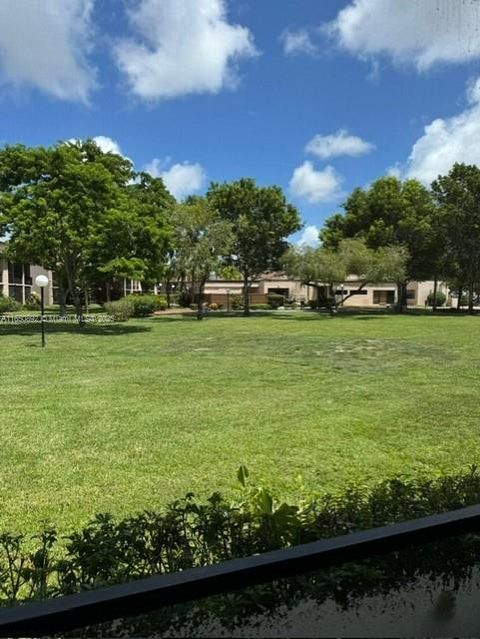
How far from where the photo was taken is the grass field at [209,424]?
450cm

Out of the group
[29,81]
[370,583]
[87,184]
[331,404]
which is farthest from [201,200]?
[370,583]

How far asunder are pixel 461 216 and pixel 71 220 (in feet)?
87.8

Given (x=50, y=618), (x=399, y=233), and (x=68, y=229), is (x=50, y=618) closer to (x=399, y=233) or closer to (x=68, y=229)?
(x=68, y=229)

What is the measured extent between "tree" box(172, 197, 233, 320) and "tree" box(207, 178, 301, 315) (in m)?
6.49

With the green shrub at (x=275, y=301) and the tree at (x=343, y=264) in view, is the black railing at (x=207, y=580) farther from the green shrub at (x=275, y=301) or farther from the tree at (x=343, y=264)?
the green shrub at (x=275, y=301)

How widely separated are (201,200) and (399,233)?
1458 cm

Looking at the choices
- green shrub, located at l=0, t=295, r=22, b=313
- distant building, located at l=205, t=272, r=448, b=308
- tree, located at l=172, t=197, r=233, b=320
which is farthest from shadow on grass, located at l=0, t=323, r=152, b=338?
distant building, located at l=205, t=272, r=448, b=308

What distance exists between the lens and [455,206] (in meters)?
35.2

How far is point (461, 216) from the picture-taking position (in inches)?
1380

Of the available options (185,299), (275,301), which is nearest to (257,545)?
(185,299)

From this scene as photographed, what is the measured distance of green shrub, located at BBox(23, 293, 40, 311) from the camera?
34.8 meters

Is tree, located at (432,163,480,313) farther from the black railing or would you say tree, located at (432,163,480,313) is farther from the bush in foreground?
the black railing

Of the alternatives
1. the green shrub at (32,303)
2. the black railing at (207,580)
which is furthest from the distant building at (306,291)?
the black railing at (207,580)

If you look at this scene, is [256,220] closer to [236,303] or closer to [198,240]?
[198,240]
